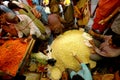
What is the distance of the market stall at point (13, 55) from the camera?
3088 mm

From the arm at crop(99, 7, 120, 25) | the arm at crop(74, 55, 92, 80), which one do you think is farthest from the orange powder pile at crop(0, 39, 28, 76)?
the arm at crop(99, 7, 120, 25)

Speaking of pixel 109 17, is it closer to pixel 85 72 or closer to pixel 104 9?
pixel 104 9

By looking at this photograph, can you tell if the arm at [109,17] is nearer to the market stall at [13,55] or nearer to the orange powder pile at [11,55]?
the market stall at [13,55]

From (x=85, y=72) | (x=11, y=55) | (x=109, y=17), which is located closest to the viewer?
(x=85, y=72)

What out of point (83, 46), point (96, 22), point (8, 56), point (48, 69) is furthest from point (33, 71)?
point (96, 22)

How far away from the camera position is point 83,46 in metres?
3.71

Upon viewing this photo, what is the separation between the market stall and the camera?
10.1 ft

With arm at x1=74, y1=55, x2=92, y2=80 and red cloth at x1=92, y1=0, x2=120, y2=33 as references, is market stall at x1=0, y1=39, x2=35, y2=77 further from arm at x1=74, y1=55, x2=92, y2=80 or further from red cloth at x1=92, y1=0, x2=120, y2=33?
red cloth at x1=92, y1=0, x2=120, y2=33

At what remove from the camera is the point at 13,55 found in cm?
325

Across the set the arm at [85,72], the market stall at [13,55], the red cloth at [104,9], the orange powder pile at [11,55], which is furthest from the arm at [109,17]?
the orange powder pile at [11,55]

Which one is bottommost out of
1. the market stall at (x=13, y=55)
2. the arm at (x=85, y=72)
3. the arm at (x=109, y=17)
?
the arm at (x=85, y=72)

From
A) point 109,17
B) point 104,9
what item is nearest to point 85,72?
point 109,17

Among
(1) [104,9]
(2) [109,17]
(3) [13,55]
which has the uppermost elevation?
(1) [104,9]

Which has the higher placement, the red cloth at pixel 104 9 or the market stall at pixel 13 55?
the red cloth at pixel 104 9
